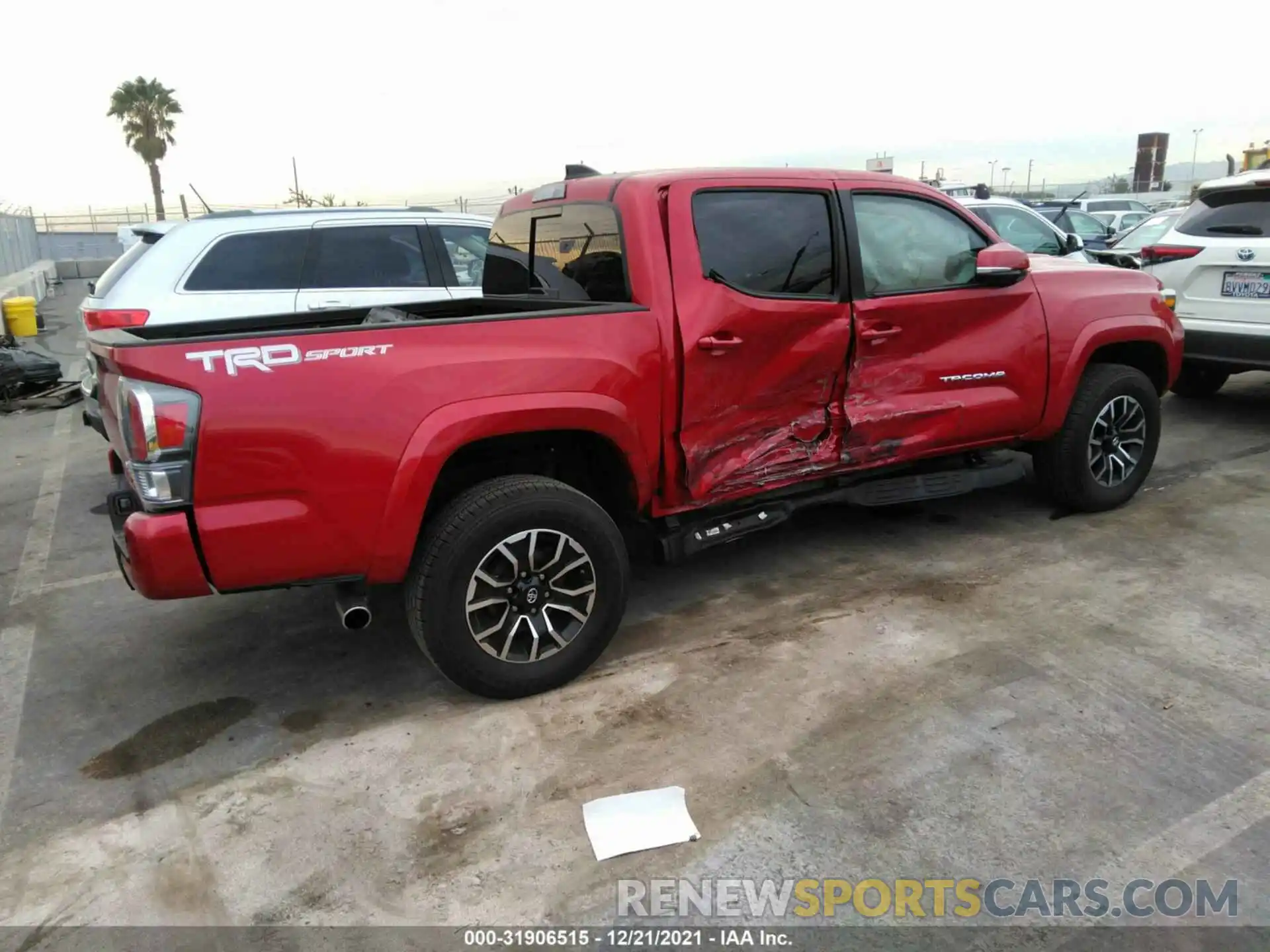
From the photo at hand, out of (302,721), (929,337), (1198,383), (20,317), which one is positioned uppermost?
(929,337)

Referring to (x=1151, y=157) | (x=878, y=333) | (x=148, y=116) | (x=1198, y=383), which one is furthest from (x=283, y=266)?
(x=1151, y=157)

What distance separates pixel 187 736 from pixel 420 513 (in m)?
1.27

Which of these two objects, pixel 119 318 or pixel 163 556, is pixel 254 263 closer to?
pixel 119 318

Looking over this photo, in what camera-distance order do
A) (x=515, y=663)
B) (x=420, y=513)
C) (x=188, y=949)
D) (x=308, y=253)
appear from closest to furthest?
(x=188, y=949) < (x=420, y=513) < (x=515, y=663) < (x=308, y=253)

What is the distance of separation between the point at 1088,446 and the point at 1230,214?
123 inches

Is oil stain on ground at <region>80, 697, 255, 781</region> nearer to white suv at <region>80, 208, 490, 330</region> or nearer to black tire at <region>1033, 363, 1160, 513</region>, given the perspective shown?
white suv at <region>80, 208, 490, 330</region>

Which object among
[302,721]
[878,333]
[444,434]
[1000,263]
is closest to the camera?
[444,434]

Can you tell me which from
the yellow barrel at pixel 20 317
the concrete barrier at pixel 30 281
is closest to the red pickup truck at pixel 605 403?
the yellow barrel at pixel 20 317

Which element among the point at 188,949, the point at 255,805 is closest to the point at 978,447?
the point at 255,805

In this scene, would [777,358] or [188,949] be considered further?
[777,358]

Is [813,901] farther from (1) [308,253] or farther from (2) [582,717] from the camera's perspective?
(1) [308,253]

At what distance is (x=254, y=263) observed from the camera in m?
6.21

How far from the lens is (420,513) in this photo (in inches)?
128

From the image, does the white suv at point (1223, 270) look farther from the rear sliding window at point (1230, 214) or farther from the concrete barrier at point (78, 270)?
the concrete barrier at point (78, 270)
